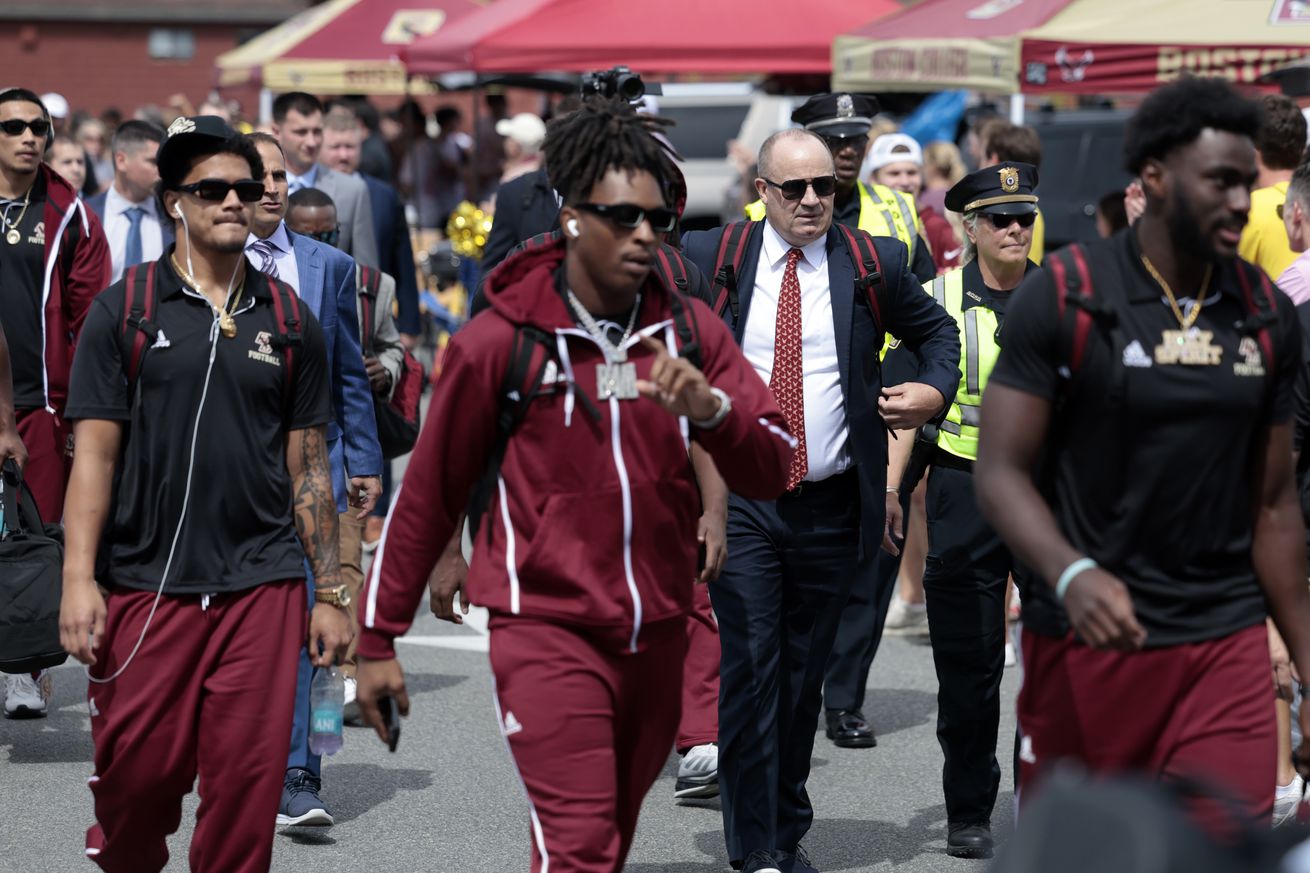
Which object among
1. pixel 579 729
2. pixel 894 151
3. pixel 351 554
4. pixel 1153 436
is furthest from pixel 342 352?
pixel 894 151

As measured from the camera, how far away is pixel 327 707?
6133 mm

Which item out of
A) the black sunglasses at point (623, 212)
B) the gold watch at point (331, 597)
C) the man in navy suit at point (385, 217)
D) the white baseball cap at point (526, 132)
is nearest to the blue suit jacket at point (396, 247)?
the man in navy suit at point (385, 217)

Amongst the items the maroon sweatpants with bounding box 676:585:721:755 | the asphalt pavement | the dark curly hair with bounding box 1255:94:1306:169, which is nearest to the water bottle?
the asphalt pavement

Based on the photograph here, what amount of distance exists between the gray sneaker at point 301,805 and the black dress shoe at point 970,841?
2075 millimetres

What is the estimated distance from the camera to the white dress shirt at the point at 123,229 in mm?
10500

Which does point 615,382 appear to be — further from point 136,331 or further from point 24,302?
point 24,302

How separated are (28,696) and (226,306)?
12.7 feet

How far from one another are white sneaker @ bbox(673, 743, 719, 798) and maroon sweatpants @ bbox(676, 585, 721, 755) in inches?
2.5

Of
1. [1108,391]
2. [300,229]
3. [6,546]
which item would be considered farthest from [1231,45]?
[1108,391]

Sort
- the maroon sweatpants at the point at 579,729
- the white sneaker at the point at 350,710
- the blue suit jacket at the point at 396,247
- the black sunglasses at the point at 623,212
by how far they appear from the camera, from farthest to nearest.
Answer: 1. the blue suit jacket at the point at 396,247
2. the white sneaker at the point at 350,710
3. the black sunglasses at the point at 623,212
4. the maroon sweatpants at the point at 579,729

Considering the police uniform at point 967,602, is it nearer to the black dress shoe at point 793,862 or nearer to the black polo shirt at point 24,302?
the black dress shoe at point 793,862

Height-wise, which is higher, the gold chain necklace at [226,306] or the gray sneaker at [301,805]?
the gold chain necklace at [226,306]

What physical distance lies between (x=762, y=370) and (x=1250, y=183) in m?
2.33

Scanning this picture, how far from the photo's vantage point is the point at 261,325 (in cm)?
516
